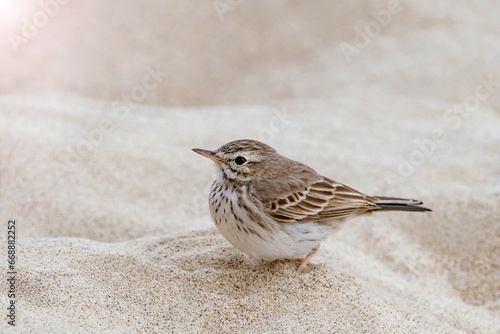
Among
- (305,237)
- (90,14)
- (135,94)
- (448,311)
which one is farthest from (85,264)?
(90,14)

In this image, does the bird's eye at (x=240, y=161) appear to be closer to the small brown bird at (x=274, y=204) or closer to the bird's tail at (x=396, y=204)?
the small brown bird at (x=274, y=204)

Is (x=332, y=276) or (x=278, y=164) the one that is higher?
(x=278, y=164)

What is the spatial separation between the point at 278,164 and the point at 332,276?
0.99 m

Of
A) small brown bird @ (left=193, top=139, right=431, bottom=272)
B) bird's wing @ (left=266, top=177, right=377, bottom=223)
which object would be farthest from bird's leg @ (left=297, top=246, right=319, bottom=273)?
bird's wing @ (left=266, top=177, right=377, bottom=223)

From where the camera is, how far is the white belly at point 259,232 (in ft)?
14.3

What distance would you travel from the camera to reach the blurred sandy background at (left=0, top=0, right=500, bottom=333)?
411cm

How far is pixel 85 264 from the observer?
14.3ft

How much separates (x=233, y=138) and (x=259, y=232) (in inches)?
143

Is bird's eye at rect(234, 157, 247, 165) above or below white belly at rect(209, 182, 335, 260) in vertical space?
above

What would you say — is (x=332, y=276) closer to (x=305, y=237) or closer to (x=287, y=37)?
(x=305, y=237)

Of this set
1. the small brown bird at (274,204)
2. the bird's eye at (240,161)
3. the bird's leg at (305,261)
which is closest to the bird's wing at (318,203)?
the small brown bird at (274,204)

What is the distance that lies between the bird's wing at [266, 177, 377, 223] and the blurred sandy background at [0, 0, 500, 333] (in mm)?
A: 419

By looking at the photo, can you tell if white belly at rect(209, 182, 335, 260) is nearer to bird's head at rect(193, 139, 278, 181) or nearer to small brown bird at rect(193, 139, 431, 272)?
small brown bird at rect(193, 139, 431, 272)

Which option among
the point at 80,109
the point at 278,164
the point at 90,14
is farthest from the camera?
the point at 90,14
